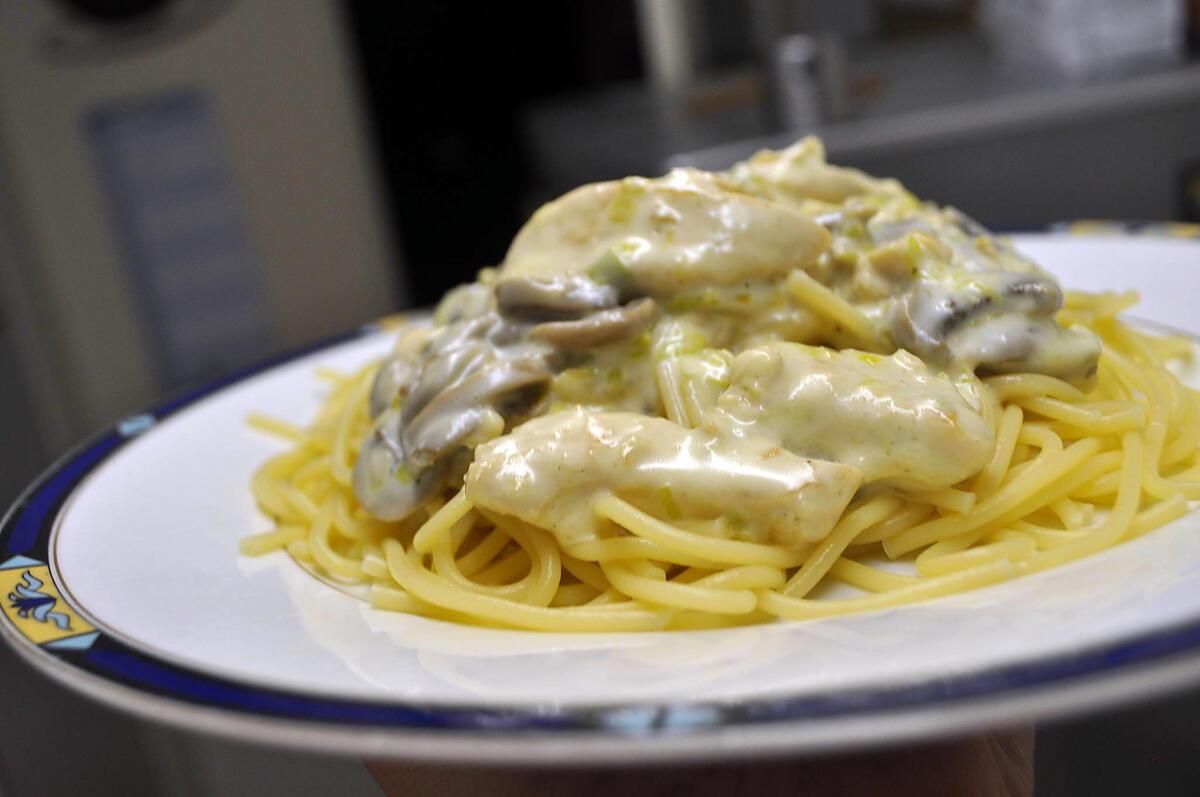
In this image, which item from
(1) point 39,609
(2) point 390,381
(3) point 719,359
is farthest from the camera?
(2) point 390,381

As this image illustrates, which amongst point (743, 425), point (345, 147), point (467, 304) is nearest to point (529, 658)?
point (743, 425)

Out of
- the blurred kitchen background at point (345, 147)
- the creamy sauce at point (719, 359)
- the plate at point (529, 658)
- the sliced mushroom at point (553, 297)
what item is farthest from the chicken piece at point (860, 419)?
the blurred kitchen background at point (345, 147)

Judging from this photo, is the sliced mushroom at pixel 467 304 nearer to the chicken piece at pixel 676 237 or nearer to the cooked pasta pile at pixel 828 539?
the chicken piece at pixel 676 237

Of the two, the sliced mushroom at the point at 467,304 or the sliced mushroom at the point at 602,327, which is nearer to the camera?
the sliced mushroom at the point at 602,327

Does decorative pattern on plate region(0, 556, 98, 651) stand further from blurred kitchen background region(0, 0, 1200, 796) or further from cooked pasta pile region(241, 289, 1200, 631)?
blurred kitchen background region(0, 0, 1200, 796)

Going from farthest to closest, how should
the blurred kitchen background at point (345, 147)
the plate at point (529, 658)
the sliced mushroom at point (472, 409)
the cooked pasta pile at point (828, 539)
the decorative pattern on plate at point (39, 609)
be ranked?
the blurred kitchen background at point (345, 147) < the sliced mushroom at point (472, 409) < the cooked pasta pile at point (828, 539) < the decorative pattern on plate at point (39, 609) < the plate at point (529, 658)

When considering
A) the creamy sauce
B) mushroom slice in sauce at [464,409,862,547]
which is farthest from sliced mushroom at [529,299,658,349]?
mushroom slice in sauce at [464,409,862,547]

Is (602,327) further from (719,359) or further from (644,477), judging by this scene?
(644,477)
